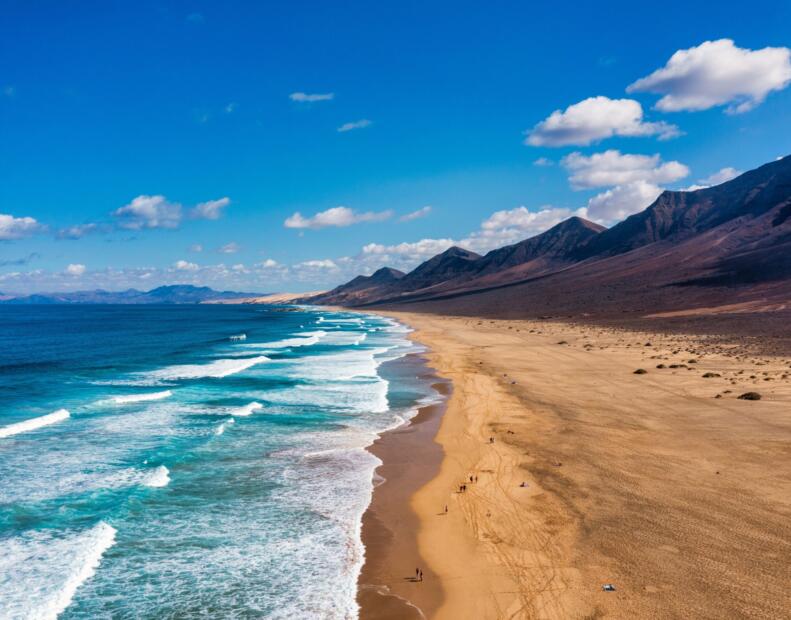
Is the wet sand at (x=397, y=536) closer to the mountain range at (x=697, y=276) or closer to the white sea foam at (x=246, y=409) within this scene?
the white sea foam at (x=246, y=409)

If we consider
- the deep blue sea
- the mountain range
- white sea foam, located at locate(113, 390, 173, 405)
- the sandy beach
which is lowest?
the sandy beach

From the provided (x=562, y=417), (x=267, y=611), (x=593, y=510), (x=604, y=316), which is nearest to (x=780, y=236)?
(x=604, y=316)

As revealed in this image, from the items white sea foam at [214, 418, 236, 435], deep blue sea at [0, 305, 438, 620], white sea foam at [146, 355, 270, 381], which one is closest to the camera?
deep blue sea at [0, 305, 438, 620]

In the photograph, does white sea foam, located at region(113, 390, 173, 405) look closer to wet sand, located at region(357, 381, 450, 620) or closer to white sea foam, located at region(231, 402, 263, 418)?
white sea foam, located at region(231, 402, 263, 418)

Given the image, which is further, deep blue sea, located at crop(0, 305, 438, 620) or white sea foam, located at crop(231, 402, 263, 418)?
white sea foam, located at crop(231, 402, 263, 418)

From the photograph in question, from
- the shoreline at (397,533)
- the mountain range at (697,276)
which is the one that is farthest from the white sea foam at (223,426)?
the mountain range at (697,276)

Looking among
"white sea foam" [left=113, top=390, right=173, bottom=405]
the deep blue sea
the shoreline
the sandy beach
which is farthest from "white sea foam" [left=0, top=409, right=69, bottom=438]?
the sandy beach

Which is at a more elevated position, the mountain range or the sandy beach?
the mountain range

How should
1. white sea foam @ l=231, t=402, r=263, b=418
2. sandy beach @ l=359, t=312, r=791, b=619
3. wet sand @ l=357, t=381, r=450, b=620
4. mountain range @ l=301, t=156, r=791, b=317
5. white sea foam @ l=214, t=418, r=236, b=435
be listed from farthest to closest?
mountain range @ l=301, t=156, r=791, b=317, white sea foam @ l=231, t=402, r=263, b=418, white sea foam @ l=214, t=418, r=236, b=435, wet sand @ l=357, t=381, r=450, b=620, sandy beach @ l=359, t=312, r=791, b=619
